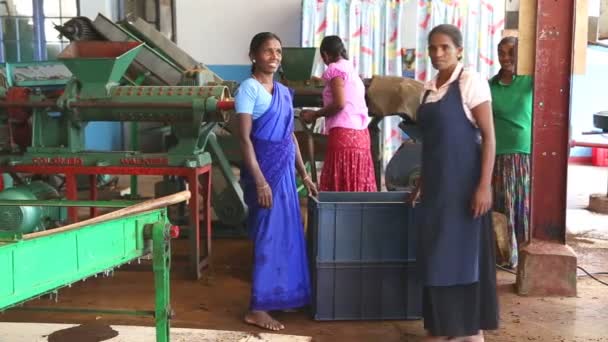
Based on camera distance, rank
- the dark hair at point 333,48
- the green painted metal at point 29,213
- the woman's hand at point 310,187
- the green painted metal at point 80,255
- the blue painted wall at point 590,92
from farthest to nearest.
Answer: the blue painted wall at point 590,92 < the green painted metal at point 29,213 < the dark hair at point 333,48 < the woman's hand at point 310,187 < the green painted metal at point 80,255

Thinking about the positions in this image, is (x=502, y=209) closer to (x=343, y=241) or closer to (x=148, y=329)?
(x=343, y=241)

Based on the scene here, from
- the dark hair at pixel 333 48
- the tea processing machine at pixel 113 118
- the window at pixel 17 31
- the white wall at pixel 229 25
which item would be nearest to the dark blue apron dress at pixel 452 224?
the dark hair at pixel 333 48

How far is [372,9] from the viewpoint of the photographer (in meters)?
8.17

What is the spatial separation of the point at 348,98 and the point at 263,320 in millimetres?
1472

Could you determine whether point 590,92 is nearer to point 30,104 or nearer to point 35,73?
point 35,73

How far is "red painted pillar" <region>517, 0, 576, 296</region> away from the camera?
12.6ft

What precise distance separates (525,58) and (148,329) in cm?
261

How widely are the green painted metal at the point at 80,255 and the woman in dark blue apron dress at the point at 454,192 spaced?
115 centimetres

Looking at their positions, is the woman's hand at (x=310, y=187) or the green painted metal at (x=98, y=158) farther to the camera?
the green painted metal at (x=98, y=158)

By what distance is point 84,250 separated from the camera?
1983 mm

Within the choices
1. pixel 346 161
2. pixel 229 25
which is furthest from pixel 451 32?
pixel 229 25

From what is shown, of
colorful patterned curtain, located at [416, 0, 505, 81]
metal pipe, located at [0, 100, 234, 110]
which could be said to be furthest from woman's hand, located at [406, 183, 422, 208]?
colorful patterned curtain, located at [416, 0, 505, 81]

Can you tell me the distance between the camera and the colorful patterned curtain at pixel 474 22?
807cm

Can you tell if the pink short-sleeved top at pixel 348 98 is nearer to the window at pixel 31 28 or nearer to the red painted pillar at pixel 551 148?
the red painted pillar at pixel 551 148
